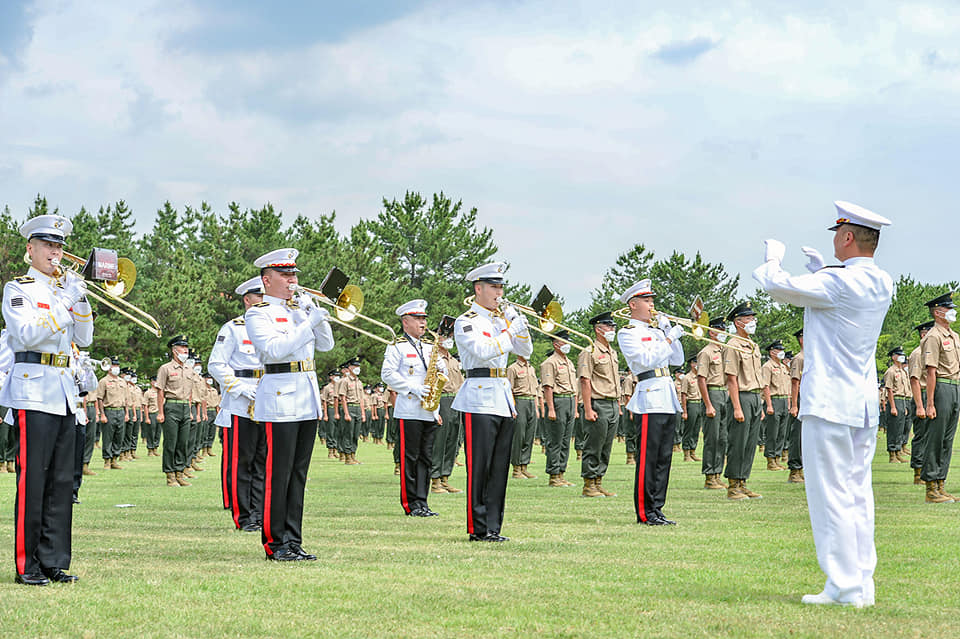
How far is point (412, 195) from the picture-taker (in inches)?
3029

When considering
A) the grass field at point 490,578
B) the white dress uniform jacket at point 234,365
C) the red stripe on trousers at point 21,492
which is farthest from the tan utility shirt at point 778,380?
the red stripe on trousers at point 21,492

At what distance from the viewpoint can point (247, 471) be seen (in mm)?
11555

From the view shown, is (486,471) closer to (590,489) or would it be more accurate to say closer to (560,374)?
(590,489)

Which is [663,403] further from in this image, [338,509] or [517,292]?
[517,292]

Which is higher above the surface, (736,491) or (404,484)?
(404,484)

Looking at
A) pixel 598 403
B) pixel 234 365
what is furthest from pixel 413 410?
pixel 598 403

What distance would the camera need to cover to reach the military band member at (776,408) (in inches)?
842

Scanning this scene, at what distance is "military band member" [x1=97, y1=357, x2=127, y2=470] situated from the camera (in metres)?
24.5

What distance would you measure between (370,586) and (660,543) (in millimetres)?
3367

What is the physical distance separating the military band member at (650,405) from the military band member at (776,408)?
364 inches

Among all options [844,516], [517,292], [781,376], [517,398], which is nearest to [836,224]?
[844,516]

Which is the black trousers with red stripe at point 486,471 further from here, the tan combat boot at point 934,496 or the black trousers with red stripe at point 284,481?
the tan combat boot at point 934,496

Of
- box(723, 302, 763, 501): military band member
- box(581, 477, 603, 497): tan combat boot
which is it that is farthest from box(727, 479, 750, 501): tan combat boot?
box(581, 477, 603, 497): tan combat boot

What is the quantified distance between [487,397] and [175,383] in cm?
1017
